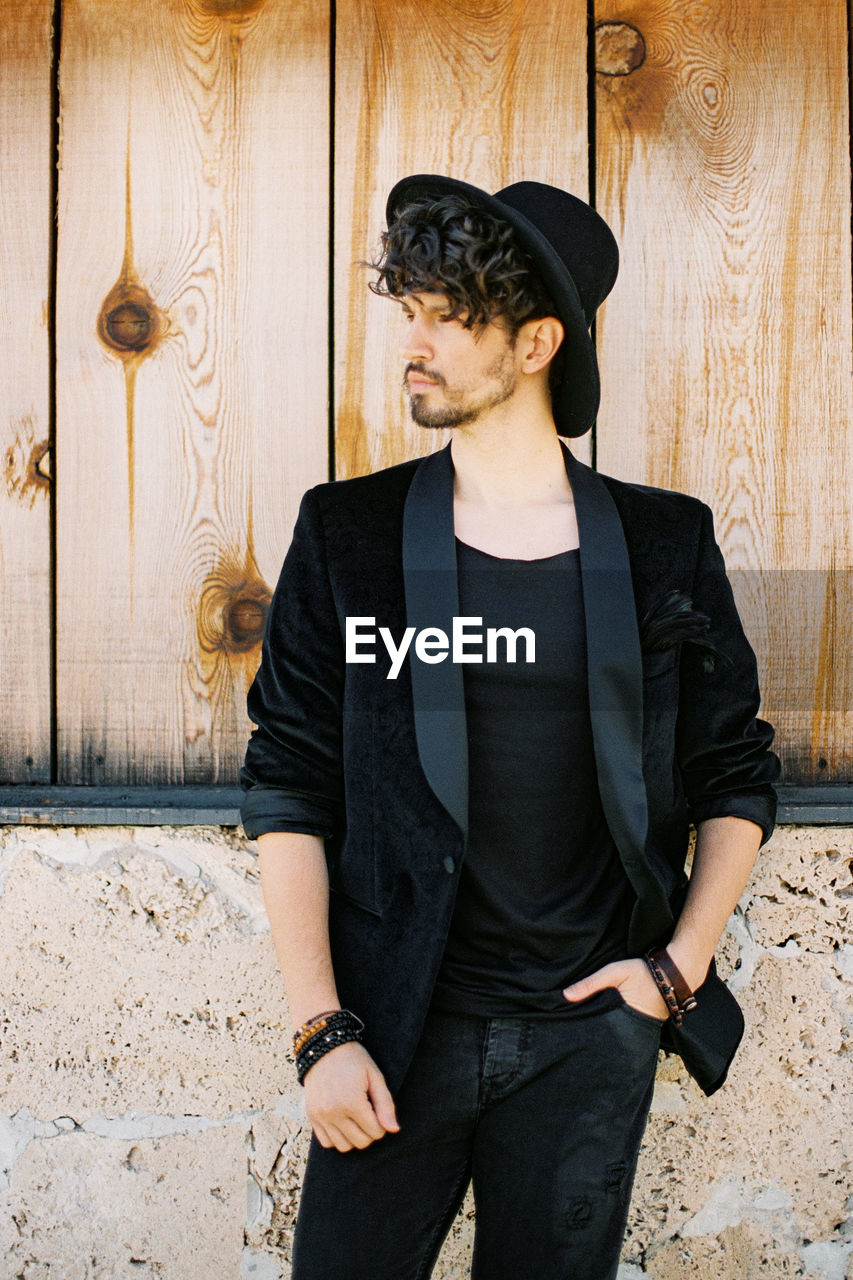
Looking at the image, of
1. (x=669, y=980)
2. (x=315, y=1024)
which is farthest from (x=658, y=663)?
(x=315, y=1024)

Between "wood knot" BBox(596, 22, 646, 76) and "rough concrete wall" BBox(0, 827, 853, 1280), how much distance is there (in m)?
1.38

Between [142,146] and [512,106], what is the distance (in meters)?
0.65

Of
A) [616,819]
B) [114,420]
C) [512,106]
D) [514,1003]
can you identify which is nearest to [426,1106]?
[514,1003]

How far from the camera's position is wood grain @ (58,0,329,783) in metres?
1.80

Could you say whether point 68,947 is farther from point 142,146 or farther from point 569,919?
point 142,146

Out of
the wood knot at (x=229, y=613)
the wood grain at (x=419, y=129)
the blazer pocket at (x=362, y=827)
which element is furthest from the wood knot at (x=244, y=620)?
the blazer pocket at (x=362, y=827)

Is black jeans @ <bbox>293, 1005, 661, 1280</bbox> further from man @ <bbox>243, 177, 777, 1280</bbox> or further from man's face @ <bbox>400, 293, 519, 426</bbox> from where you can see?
man's face @ <bbox>400, 293, 519, 426</bbox>

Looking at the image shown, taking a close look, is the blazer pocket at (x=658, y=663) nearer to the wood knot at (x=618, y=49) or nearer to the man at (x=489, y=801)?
the man at (x=489, y=801)

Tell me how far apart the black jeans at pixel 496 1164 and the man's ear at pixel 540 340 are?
0.85 m

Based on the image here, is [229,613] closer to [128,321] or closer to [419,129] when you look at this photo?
[128,321]

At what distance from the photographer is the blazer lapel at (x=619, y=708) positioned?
1301 mm

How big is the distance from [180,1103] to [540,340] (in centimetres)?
132

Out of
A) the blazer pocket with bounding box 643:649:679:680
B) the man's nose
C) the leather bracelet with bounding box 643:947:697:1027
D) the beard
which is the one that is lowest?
the leather bracelet with bounding box 643:947:697:1027

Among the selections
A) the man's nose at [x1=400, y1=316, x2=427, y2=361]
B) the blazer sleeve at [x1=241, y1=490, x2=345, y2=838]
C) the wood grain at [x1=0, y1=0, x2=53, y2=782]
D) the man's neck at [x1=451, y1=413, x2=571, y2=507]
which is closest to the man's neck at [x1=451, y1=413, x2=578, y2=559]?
the man's neck at [x1=451, y1=413, x2=571, y2=507]
